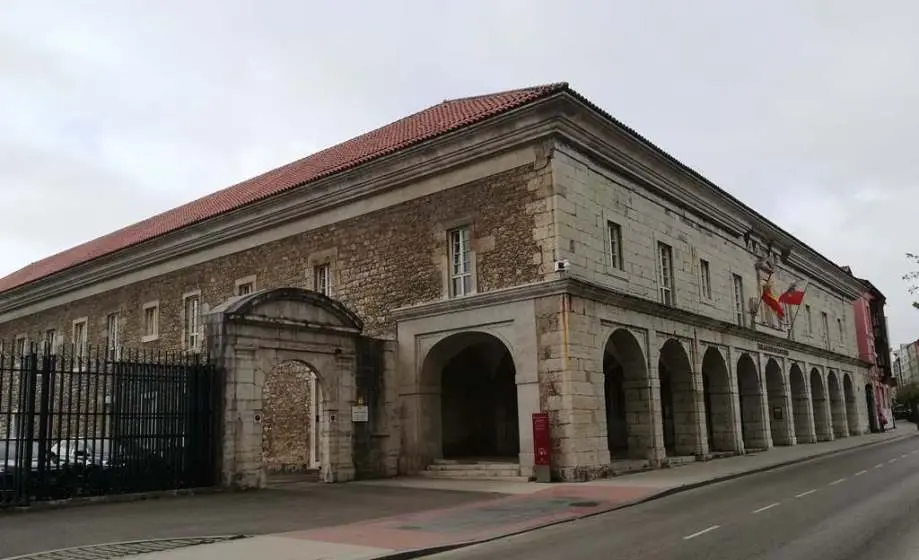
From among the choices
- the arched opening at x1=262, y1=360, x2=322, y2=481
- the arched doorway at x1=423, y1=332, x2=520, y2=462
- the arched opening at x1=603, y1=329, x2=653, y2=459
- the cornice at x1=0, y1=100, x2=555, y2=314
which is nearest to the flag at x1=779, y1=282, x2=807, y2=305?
the arched opening at x1=603, y1=329, x2=653, y2=459

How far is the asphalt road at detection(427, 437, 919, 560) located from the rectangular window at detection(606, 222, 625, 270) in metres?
6.60

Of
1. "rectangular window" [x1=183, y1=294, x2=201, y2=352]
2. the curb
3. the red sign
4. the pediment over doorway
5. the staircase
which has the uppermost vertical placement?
"rectangular window" [x1=183, y1=294, x2=201, y2=352]

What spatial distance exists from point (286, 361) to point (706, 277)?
14901 mm

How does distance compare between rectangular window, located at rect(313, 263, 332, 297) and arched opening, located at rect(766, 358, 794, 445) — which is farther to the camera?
arched opening, located at rect(766, 358, 794, 445)

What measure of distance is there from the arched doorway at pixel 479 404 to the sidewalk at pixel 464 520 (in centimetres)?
424

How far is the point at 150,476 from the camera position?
50.7ft

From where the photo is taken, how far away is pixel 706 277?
26.1 m

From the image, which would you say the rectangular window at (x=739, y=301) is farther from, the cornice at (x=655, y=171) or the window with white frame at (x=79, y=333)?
the window with white frame at (x=79, y=333)

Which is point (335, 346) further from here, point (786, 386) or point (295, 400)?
point (786, 386)

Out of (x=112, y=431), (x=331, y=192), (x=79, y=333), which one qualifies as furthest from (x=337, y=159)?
(x=79, y=333)

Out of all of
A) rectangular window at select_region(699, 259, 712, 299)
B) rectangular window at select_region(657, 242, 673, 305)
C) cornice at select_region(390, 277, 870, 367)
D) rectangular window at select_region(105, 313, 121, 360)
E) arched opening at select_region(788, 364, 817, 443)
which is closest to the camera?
cornice at select_region(390, 277, 870, 367)

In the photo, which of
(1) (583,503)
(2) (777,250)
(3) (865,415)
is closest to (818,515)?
(1) (583,503)

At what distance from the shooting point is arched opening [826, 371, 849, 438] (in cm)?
3962

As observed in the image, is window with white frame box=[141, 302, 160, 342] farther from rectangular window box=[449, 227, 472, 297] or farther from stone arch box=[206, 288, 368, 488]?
rectangular window box=[449, 227, 472, 297]
